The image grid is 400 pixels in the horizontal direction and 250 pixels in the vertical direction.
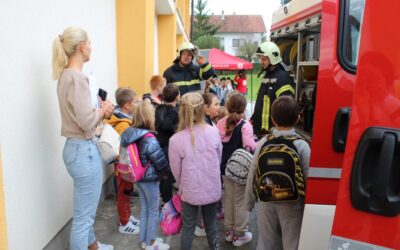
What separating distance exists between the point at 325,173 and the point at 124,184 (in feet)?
8.57

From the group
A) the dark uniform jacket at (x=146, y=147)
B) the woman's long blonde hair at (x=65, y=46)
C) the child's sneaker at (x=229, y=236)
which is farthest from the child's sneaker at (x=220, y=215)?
the woman's long blonde hair at (x=65, y=46)

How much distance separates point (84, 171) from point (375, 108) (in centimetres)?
224

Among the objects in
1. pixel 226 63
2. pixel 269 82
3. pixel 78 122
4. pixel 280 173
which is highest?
pixel 226 63

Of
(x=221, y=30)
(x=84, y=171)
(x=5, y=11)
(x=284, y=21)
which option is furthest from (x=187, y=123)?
(x=221, y=30)

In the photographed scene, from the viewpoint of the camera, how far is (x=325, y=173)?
197 cm

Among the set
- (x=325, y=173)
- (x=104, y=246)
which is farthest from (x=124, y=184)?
(x=325, y=173)

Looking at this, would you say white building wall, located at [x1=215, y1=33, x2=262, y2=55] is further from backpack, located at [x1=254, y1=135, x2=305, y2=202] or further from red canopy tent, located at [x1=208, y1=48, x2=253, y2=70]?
backpack, located at [x1=254, y1=135, x2=305, y2=202]

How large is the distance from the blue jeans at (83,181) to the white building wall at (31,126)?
1.10 feet

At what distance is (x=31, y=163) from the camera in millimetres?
2941

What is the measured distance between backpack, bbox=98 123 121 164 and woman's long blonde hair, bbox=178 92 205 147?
32.0 inches

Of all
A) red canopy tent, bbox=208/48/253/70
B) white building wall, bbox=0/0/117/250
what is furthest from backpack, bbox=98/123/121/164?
red canopy tent, bbox=208/48/253/70

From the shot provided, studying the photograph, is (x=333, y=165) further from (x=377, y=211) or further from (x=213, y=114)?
(x=213, y=114)

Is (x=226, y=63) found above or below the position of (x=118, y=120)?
above

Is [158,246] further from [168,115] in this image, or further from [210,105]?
[210,105]
